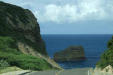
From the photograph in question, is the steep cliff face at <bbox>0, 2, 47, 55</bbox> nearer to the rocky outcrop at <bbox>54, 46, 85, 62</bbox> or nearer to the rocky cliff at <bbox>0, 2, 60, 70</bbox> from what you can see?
the rocky cliff at <bbox>0, 2, 60, 70</bbox>

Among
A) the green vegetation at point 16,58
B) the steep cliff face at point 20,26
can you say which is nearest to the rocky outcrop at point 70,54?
the steep cliff face at point 20,26

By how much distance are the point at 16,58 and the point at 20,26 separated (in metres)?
28.3

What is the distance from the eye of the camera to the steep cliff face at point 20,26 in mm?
75312

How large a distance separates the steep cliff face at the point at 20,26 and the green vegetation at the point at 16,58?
6274 mm

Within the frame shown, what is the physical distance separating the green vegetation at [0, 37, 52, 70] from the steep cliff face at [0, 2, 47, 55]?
6274 mm

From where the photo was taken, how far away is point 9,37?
6994 centimetres

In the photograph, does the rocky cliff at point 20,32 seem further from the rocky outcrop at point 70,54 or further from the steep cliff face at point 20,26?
the rocky outcrop at point 70,54

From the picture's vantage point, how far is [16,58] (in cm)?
5178

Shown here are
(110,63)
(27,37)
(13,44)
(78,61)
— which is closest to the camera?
(110,63)

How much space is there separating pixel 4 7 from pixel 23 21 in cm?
629

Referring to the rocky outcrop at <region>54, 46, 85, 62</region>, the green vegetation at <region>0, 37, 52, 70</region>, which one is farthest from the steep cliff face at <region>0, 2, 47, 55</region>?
the rocky outcrop at <region>54, 46, 85, 62</region>

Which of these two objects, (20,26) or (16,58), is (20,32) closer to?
(20,26)

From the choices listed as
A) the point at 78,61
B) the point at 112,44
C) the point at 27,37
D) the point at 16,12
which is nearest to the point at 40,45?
the point at 27,37

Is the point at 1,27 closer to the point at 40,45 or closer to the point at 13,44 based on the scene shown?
the point at 13,44
